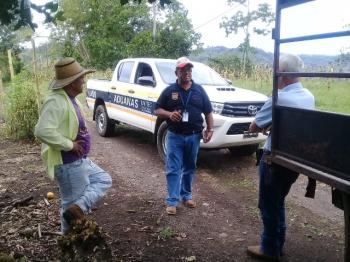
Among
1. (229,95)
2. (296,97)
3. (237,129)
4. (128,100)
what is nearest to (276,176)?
(296,97)

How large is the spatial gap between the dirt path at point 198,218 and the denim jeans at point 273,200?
26cm

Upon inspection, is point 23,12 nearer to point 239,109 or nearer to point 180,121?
point 180,121

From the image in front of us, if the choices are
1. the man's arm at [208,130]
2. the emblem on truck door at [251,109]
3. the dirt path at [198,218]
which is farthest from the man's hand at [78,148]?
the emblem on truck door at [251,109]

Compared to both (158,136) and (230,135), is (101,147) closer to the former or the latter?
(158,136)

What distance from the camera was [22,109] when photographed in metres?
8.93

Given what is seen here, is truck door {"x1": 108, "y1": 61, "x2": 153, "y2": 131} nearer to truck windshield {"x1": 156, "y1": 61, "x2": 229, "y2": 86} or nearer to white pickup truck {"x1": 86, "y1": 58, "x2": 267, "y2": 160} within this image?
white pickup truck {"x1": 86, "y1": 58, "x2": 267, "y2": 160}

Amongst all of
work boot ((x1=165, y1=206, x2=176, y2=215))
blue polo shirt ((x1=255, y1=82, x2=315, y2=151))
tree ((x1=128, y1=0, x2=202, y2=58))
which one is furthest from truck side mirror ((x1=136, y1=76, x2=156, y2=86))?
tree ((x1=128, y1=0, x2=202, y2=58))

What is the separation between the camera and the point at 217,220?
490 cm

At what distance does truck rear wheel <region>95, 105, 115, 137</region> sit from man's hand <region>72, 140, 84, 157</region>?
593 cm

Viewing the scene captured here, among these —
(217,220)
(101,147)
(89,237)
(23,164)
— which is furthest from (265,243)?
(101,147)

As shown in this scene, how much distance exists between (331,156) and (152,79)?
17.3 feet

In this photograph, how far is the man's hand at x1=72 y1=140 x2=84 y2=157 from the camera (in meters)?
3.46

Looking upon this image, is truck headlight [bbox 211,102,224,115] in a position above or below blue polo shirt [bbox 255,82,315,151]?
below

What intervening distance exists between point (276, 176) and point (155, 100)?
4131 mm
